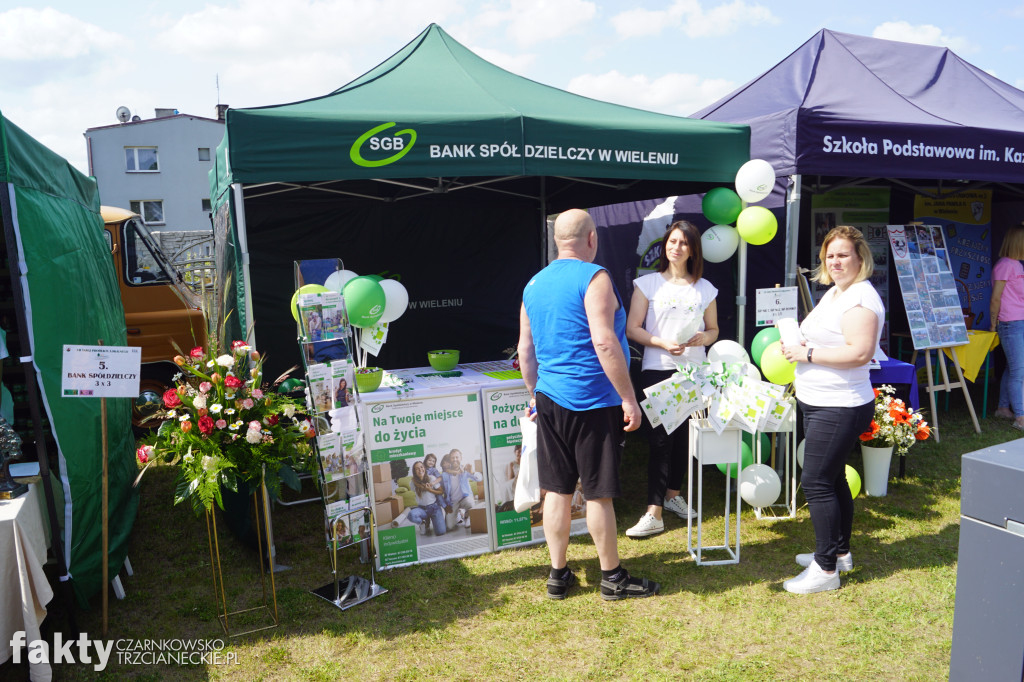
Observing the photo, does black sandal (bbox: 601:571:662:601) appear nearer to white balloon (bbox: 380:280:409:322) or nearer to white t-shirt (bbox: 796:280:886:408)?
white t-shirt (bbox: 796:280:886:408)

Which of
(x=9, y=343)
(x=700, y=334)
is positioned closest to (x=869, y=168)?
(x=700, y=334)

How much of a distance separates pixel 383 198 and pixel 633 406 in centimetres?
322

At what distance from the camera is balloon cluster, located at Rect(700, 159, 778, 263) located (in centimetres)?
367

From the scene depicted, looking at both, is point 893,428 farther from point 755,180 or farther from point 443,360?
point 443,360

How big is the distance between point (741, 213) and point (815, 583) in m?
2.02

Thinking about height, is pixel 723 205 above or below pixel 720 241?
above

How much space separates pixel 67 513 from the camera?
8.48 feet

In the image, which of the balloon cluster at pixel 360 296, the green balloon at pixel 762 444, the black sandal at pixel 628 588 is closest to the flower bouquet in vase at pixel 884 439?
the green balloon at pixel 762 444

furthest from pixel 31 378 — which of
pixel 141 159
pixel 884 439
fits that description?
pixel 141 159

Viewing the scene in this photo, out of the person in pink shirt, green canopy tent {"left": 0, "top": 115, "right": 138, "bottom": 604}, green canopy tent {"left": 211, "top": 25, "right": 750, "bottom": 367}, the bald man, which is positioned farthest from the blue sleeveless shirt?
the person in pink shirt

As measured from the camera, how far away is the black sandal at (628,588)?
2863 mm

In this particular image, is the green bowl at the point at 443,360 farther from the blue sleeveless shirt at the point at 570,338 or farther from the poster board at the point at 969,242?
the poster board at the point at 969,242

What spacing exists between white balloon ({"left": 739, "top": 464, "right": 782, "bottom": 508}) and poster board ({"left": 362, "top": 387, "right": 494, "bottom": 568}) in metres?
1.25

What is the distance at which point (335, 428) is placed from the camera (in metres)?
2.88
